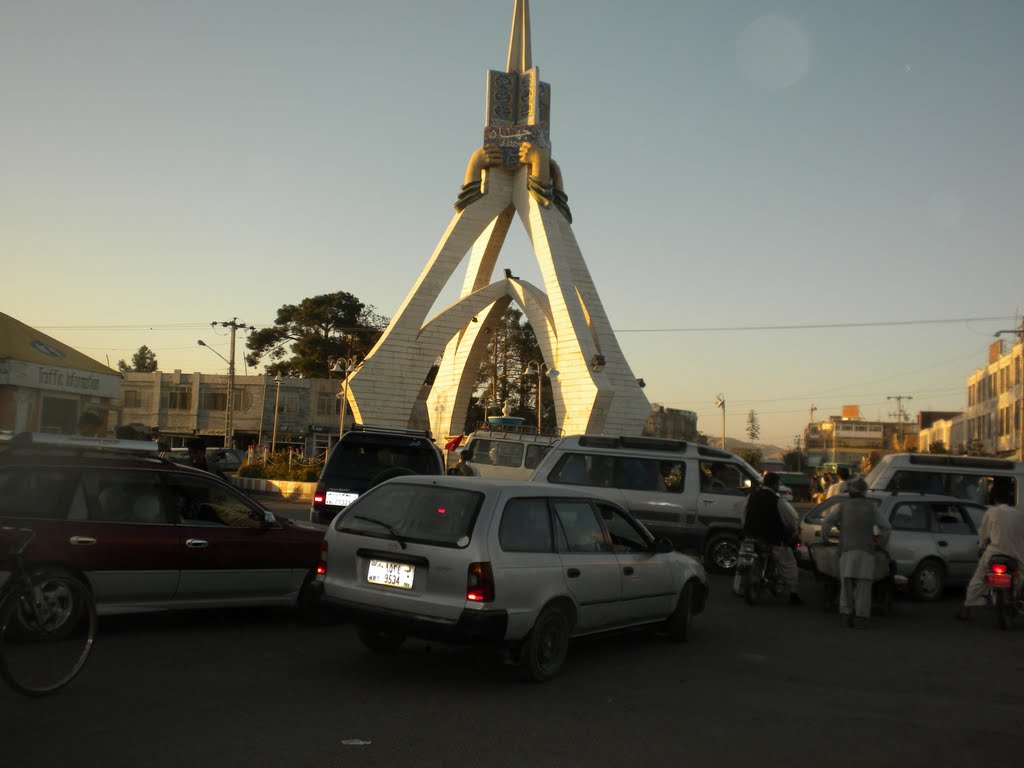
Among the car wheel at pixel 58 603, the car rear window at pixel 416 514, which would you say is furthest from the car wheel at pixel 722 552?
the car wheel at pixel 58 603

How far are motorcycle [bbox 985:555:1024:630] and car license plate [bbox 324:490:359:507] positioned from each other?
8.09 metres

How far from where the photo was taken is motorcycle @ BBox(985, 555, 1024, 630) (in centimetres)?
1147

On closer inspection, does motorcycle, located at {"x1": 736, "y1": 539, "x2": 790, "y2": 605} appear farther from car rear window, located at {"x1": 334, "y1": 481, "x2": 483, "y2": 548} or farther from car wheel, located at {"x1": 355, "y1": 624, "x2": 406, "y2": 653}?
car rear window, located at {"x1": 334, "y1": 481, "x2": 483, "y2": 548}

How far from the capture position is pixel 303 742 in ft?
18.6

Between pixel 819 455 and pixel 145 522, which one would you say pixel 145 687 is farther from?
pixel 819 455

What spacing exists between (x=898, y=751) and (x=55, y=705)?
520cm

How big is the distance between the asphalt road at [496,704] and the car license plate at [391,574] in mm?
717

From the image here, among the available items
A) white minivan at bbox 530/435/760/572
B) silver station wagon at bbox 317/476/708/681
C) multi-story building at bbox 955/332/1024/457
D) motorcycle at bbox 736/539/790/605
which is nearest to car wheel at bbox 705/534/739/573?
white minivan at bbox 530/435/760/572

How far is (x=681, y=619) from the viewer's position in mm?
9609

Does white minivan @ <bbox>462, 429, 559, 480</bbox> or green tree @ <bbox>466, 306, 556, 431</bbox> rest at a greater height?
green tree @ <bbox>466, 306, 556, 431</bbox>

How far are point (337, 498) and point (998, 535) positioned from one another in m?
8.40

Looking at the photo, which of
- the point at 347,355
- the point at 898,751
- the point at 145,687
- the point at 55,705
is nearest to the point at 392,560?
the point at 145,687

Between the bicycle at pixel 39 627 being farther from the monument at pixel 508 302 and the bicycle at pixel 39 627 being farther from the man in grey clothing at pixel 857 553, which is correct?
the monument at pixel 508 302

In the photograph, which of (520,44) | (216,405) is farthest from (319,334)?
(520,44)
